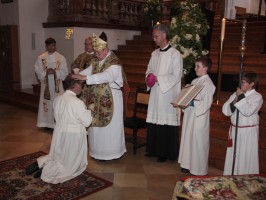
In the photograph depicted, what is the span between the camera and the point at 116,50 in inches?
417

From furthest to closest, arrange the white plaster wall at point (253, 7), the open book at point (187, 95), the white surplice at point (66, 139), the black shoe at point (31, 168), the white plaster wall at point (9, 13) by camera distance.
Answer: the white plaster wall at point (253, 7) < the white plaster wall at point (9, 13) < the black shoe at point (31, 168) < the white surplice at point (66, 139) < the open book at point (187, 95)

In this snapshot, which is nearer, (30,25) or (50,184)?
(50,184)

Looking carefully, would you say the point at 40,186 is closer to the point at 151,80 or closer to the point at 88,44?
the point at 151,80

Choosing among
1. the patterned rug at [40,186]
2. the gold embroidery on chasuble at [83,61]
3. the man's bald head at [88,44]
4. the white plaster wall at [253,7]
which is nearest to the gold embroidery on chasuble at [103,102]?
the patterned rug at [40,186]

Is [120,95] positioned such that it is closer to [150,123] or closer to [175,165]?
[150,123]

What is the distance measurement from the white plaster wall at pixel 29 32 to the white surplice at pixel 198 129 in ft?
23.3

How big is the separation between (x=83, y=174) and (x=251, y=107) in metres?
2.44

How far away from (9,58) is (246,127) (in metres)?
8.40

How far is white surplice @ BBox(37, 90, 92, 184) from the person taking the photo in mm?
4250

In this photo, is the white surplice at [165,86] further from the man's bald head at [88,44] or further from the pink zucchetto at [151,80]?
the man's bald head at [88,44]

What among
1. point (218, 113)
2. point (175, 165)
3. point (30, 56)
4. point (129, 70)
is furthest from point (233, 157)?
point (30, 56)

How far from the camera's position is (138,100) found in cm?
566

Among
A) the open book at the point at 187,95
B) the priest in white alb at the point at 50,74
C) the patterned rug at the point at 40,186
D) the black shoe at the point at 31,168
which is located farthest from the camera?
the priest in white alb at the point at 50,74

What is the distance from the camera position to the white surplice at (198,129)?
4.38 meters
